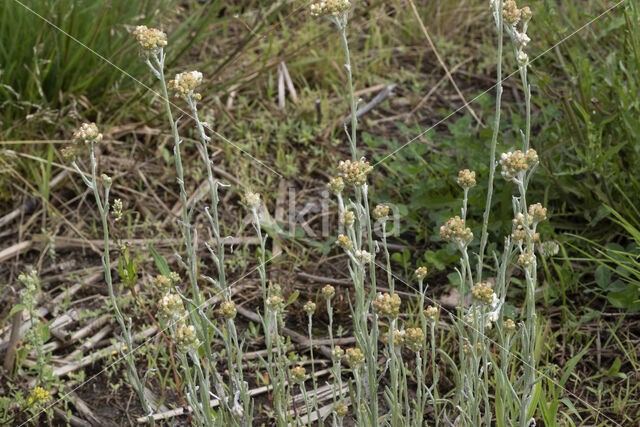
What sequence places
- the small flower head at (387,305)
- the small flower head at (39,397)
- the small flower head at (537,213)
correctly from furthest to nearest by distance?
1. the small flower head at (39,397)
2. the small flower head at (537,213)
3. the small flower head at (387,305)

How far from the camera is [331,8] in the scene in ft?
4.86

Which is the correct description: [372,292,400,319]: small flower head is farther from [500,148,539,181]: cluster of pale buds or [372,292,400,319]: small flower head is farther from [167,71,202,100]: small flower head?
[167,71,202,100]: small flower head

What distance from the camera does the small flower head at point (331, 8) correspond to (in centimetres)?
148

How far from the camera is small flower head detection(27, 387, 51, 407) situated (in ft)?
6.29

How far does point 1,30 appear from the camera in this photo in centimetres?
273

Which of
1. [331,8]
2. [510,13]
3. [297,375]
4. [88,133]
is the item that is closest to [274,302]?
[297,375]

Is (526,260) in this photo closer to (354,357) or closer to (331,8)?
(354,357)

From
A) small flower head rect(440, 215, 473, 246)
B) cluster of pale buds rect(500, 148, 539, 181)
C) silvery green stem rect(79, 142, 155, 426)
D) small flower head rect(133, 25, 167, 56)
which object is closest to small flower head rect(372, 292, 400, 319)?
small flower head rect(440, 215, 473, 246)

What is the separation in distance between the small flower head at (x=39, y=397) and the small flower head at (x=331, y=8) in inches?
48.1

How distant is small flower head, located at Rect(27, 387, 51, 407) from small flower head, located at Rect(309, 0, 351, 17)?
4.01 feet

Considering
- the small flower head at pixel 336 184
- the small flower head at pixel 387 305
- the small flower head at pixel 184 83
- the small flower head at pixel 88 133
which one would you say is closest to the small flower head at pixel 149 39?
the small flower head at pixel 184 83

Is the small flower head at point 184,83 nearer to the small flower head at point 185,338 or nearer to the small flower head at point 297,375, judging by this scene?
the small flower head at point 185,338

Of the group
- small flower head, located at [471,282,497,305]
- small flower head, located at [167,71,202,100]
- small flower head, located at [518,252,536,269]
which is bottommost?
small flower head, located at [471,282,497,305]

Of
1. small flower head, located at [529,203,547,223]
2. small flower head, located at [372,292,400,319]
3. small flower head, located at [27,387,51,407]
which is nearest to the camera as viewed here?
small flower head, located at [372,292,400,319]
